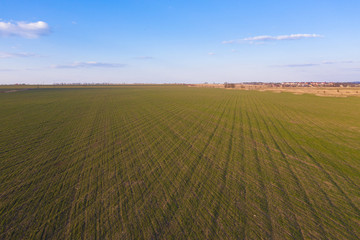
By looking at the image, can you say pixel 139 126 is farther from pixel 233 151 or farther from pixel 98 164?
pixel 233 151

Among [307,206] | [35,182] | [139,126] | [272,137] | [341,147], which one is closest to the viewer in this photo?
[307,206]

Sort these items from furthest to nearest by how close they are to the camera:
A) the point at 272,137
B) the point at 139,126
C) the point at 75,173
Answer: the point at 139,126
the point at 272,137
the point at 75,173

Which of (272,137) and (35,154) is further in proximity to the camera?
(272,137)

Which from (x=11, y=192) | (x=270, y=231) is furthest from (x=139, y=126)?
(x=270, y=231)

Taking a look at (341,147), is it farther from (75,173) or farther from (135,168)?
(75,173)

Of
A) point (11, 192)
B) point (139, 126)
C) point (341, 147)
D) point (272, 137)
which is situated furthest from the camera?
point (139, 126)

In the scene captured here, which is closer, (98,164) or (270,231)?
(270,231)

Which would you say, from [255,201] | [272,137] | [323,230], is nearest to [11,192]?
[255,201]

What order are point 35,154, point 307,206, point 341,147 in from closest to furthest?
point 307,206 < point 35,154 < point 341,147
